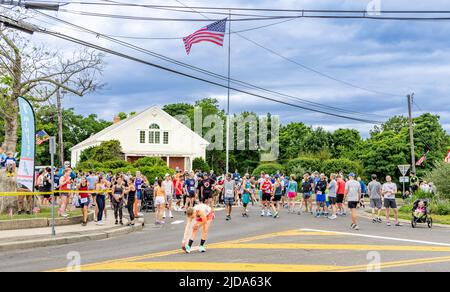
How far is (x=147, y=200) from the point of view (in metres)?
26.8

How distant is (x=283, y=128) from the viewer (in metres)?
81.4

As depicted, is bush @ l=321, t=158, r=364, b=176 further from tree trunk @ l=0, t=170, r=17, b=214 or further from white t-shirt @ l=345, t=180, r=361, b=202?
tree trunk @ l=0, t=170, r=17, b=214

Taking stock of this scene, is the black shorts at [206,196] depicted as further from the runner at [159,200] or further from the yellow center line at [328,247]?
→ the yellow center line at [328,247]

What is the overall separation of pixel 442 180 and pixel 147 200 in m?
15.7

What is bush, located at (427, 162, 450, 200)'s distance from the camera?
27031mm

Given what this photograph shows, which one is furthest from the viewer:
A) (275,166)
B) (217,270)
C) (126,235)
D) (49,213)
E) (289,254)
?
(275,166)

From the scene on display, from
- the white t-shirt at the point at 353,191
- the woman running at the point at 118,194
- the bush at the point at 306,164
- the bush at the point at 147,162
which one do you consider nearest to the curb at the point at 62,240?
the woman running at the point at 118,194

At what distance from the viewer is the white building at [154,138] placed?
174ft

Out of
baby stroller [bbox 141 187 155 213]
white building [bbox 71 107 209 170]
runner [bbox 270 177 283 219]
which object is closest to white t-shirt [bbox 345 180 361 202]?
runner [bbox 270 177 283 219]

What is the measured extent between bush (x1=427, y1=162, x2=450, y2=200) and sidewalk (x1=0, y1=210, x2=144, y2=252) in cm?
1684

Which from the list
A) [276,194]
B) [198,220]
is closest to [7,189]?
[198,220]
